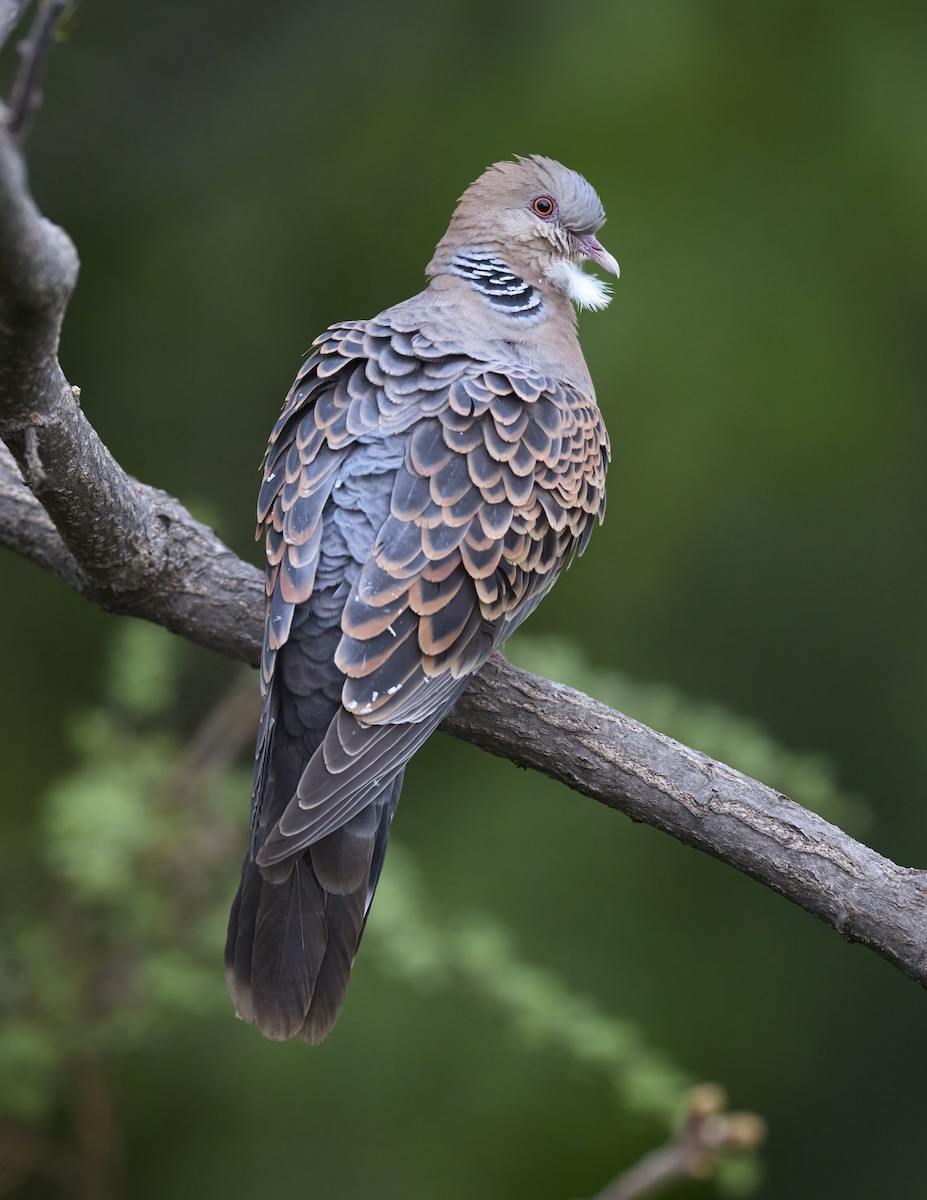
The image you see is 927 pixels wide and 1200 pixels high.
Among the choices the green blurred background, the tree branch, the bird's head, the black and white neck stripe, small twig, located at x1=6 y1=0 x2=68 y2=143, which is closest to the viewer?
small twig, located at x1=6 y1=0 x2=68 y2=143

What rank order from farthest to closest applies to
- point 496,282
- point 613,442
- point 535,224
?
point 613,442 → point 535,224 → point 496,282

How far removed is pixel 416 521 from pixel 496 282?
1.02m

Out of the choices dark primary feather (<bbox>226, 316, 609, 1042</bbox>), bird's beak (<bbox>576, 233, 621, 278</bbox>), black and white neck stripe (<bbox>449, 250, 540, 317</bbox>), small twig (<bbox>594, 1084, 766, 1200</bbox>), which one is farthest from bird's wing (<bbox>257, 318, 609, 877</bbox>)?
small twig (<bbox>594, 1084, 766, 1200</bbox>)

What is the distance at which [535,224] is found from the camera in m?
3.73

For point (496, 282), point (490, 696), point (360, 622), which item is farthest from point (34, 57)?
point (496, 282)

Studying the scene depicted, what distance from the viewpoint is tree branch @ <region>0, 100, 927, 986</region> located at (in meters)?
2.37

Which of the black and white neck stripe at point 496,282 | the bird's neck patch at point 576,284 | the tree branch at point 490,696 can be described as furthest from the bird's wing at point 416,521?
the bird's neck patch at point 576,284

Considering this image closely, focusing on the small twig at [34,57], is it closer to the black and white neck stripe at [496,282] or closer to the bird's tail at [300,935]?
the bird's tail at [300,935]

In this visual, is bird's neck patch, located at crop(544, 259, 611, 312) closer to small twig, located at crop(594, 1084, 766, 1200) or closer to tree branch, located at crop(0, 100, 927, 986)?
tree branch, located at crop(0, 100, 927, 986)

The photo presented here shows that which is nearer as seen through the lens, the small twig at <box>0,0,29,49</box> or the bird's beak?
the small twig at <box>0,0,29,49</box>

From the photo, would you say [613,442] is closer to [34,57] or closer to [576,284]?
[576,284]

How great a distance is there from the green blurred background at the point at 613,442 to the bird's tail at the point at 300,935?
5.46ft

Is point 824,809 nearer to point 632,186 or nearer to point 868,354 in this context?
point 868,354

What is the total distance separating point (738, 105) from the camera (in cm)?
525
